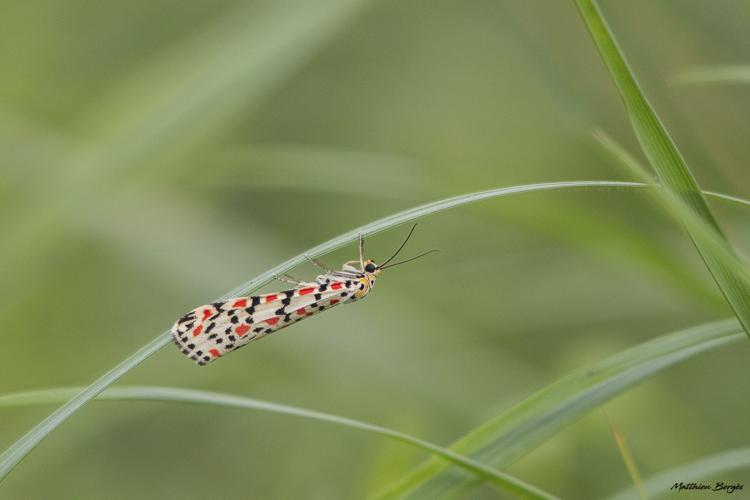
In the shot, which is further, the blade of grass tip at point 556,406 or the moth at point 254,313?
the moth at point 254,313

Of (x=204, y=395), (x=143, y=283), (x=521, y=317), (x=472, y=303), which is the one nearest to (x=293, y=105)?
(x=143, y=283)

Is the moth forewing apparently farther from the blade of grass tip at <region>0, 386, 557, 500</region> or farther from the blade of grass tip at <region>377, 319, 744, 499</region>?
the blade of grass tip at <region>377, 319, 744, 499</region>

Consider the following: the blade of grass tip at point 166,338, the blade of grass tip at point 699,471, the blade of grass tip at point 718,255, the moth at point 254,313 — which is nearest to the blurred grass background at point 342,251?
the blade of grass tip at point 699,471

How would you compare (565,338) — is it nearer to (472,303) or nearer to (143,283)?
(472,303)

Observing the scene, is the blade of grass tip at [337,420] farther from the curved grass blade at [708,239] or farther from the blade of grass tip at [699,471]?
the curved grass blade at [708,239]

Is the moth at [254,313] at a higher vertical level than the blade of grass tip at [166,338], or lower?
higher

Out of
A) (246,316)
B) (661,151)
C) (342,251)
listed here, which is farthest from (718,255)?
(342,251)
